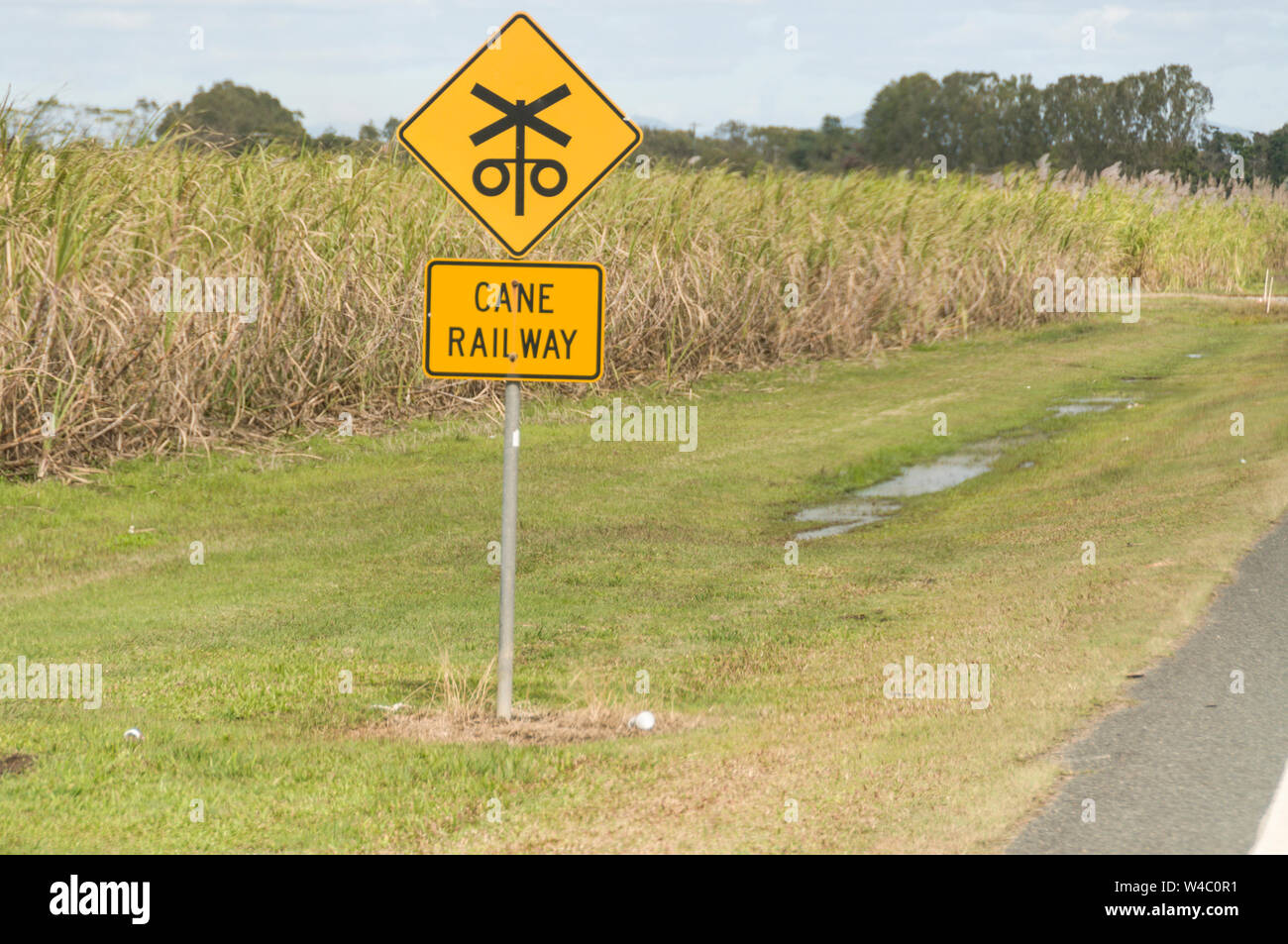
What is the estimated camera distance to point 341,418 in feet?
51.8

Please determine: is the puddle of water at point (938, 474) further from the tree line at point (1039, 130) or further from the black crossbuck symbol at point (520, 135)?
the tree line at point (1039, 130)

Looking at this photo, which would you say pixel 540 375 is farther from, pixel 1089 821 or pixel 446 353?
pixel 1089 821

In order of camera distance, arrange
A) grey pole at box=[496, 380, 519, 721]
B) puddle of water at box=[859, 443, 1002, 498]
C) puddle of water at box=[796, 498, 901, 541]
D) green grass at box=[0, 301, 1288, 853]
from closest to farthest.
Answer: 1. green grass at box=[0, 301, 1288, 853]
2. grey pole at box=[496, 380, 519, 721]
3. puddle of water at box=[796, 498, 901, 541]
4. puddle of water at box=[859, 443, 1002, 498]

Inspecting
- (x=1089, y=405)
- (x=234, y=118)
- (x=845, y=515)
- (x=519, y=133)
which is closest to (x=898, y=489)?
(x=845, y=515)

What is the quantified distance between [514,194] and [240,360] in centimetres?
909

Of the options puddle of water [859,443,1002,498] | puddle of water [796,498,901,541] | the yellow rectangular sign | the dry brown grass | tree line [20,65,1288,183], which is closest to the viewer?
the yellow rectangular sign

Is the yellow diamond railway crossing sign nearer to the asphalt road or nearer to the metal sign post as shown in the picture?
the metal sign post

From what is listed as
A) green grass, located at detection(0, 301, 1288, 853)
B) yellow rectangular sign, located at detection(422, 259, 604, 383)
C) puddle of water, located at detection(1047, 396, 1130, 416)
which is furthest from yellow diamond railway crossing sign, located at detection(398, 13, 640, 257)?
puddle of water, located at detection(1047, 396, 1130, 416)

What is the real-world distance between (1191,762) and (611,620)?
4.36 meters

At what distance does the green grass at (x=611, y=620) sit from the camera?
5.16 metres

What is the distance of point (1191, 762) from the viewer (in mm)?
5457

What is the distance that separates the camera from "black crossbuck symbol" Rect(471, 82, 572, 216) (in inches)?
249

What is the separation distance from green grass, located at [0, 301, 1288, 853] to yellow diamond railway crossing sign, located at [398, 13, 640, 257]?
237cm

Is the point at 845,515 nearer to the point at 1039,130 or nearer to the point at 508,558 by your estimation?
the point at 508,558
